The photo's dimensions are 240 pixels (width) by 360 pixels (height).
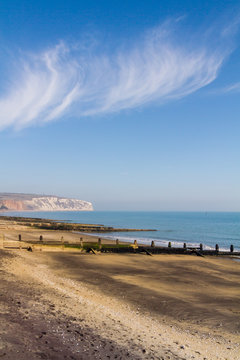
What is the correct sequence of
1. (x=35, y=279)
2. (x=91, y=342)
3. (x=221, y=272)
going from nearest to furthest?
(x=91, y=342), (x=35, y=279), (x=221, y=272)

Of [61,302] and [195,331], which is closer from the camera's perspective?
[195,331]

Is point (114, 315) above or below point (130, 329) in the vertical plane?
below

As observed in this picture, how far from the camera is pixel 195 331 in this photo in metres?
11.9

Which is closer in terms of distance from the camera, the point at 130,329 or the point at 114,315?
the point at 130,329

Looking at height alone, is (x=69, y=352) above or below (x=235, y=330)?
above

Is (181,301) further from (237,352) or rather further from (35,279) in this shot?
(35,279)

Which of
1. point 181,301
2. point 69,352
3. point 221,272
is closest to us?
point 69,352

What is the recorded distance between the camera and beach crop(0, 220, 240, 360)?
8.97 m

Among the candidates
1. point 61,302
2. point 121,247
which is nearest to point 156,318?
point 61,302

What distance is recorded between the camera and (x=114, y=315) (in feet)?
41.2

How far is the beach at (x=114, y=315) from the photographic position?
353 inches

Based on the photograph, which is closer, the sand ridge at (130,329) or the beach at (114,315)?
the beach at (114,315)

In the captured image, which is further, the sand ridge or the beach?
the sand ridge

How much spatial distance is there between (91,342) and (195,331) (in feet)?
15.7
